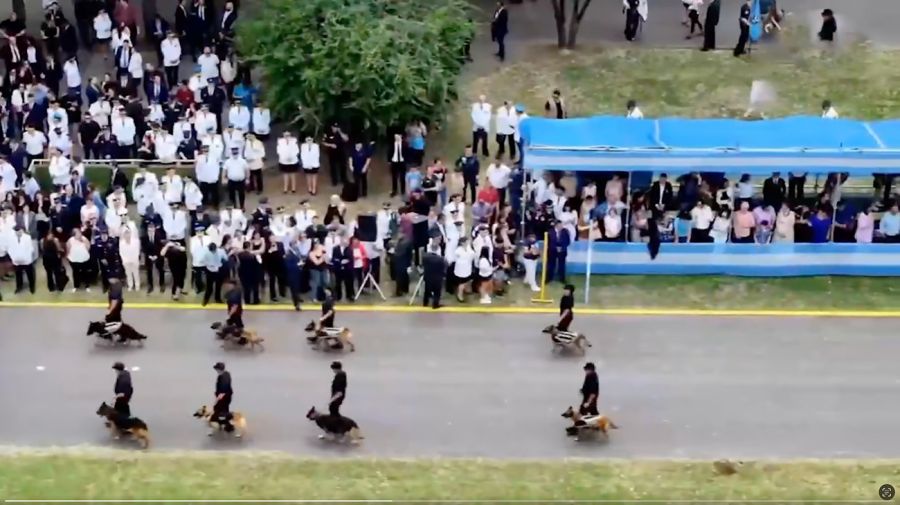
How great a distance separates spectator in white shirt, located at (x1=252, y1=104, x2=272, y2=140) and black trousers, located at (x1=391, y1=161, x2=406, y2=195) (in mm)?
2614

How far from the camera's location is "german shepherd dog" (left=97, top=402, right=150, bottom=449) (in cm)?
1766

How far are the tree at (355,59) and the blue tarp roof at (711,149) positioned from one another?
2.97 m

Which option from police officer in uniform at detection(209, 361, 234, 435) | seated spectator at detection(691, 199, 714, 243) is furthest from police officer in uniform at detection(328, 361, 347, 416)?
seated spectator at detection(691, 199, 714, 243)

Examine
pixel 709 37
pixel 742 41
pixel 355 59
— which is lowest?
pixel 355 59

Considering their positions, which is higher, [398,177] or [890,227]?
[398,177]

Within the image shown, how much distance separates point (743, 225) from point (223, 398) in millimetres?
9445

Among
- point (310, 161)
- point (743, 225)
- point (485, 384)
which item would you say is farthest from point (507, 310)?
point (310, 161)

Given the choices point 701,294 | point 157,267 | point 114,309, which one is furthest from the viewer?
point 701,294

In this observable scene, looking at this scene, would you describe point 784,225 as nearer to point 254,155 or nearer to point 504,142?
point 504,142

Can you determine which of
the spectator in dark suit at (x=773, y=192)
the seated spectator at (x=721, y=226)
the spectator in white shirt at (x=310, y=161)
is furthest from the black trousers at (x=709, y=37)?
the spectator in white shirt at (x=310, y=161)

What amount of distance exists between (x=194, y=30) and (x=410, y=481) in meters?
14.6

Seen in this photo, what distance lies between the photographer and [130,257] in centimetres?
2158

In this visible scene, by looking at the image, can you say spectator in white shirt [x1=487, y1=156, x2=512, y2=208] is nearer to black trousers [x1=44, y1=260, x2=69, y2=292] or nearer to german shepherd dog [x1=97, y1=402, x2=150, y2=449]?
black trousers [x1=44, y1=260, x2=69, y2=292]

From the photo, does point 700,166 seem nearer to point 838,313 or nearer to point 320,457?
point 838,313
